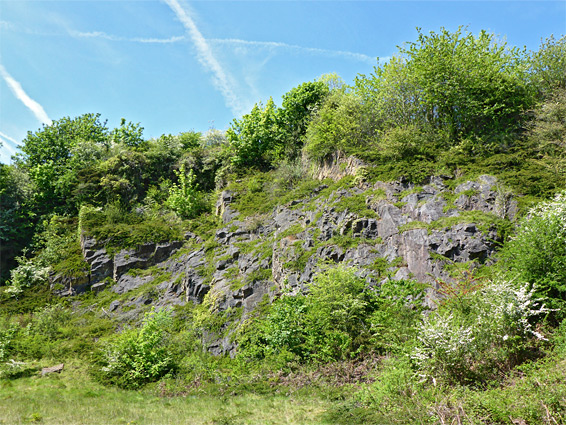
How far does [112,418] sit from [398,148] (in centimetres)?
1460

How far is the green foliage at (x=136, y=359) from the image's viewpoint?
40.4 feet

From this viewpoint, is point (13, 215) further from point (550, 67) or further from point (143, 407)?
point (550, 67)

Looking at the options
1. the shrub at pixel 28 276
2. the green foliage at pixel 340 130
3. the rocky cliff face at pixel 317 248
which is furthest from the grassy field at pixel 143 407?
the green foliage at pixel 340 130

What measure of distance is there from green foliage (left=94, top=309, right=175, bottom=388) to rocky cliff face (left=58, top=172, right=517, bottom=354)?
Result: 5.69 ft

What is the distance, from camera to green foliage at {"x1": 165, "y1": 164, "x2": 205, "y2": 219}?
23.0 meters

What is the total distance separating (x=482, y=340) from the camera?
854cm

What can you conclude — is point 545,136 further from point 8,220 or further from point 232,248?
point 8,220

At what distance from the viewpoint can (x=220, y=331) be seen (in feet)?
45.8

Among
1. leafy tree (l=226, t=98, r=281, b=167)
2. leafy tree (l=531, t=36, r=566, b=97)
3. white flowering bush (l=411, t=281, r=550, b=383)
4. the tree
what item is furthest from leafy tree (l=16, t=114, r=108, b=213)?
leafy tree (l=531, t=36, r=566, b=97)

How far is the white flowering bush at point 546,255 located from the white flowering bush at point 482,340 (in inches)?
35.1

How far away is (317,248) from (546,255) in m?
7.44

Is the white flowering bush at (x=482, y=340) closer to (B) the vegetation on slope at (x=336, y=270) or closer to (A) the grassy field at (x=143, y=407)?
(B) the vegetation on slope at (x=336, y=270)

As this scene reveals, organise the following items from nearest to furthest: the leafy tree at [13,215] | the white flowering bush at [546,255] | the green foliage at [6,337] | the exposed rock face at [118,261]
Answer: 1. the white flowering bush at [546,255]
2. the green foliage at [6,337]
3. the exposed rock face at [118,261]
4. the leafy tree at [13,215]

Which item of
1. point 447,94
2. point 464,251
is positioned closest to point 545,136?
point 447,94
